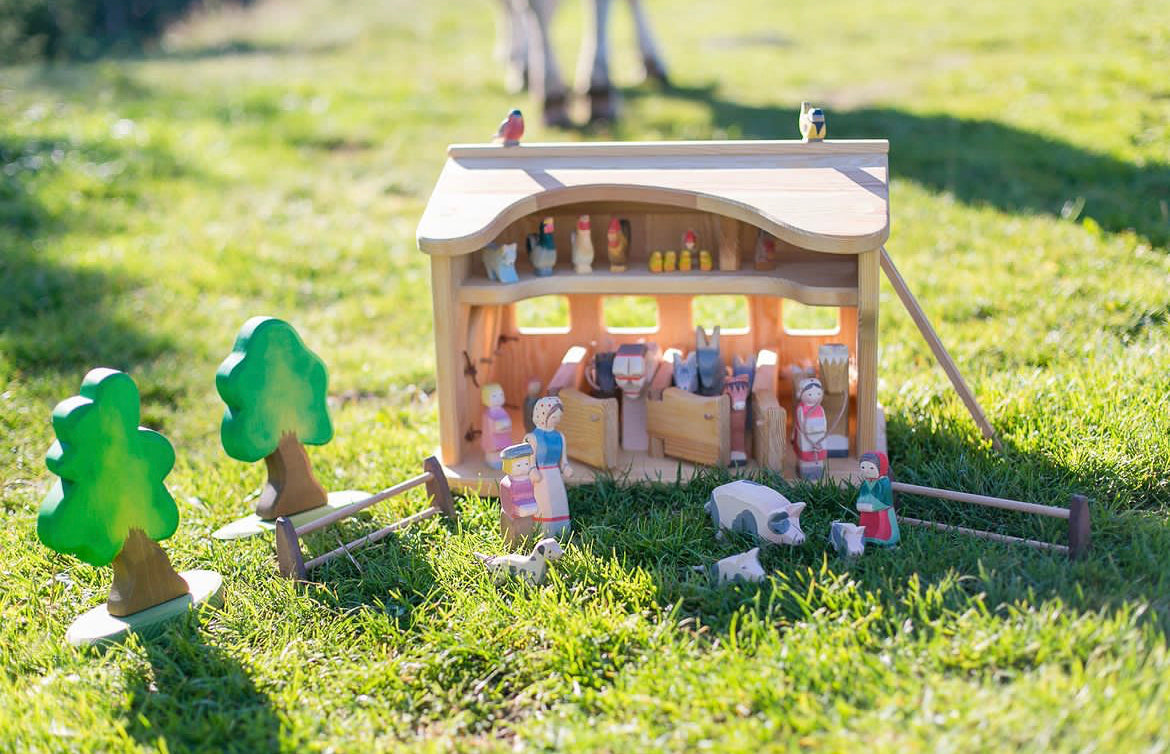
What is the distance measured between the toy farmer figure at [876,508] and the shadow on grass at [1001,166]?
9.45 ft

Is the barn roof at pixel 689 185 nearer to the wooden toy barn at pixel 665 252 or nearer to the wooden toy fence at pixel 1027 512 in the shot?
the wooden toy barn at pixel 665 252

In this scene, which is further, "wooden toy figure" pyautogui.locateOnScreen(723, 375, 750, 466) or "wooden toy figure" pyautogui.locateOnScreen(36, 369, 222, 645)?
"wooden toy figure" pyautogui.locateOnScreen(723, 375, 750, 466)

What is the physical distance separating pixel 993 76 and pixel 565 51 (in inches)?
150

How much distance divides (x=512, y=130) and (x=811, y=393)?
54.6 inches

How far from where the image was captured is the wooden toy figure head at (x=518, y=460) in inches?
143

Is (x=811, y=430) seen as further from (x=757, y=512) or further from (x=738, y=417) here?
(x=757, y=512)

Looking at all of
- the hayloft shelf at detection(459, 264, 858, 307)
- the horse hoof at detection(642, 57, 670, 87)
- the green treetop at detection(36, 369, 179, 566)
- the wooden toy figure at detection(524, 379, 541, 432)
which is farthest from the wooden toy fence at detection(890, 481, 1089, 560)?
the horse hoof at detection(642, 57, 670, 87)

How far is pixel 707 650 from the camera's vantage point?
10.2 feet

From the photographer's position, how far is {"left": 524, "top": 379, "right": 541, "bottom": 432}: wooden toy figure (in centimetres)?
424

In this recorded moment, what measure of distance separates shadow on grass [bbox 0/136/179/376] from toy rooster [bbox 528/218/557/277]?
7.67 feet

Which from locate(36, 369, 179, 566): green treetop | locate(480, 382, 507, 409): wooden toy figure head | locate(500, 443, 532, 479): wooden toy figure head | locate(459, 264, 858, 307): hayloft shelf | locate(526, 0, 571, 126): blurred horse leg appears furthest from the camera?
locate(526, 0, 571, 126): blurred horse leg

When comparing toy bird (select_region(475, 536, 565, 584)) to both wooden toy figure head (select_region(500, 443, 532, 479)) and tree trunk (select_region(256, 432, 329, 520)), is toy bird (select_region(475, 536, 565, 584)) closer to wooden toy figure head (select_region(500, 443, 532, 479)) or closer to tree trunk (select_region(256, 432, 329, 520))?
wooden toy figure head (select_region(500, 443, 532, 479))

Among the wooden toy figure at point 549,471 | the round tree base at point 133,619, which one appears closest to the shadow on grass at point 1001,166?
the wooden toy figure at point 549,471

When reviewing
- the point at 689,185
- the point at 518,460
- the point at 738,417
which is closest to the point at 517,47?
the point at 689,185
